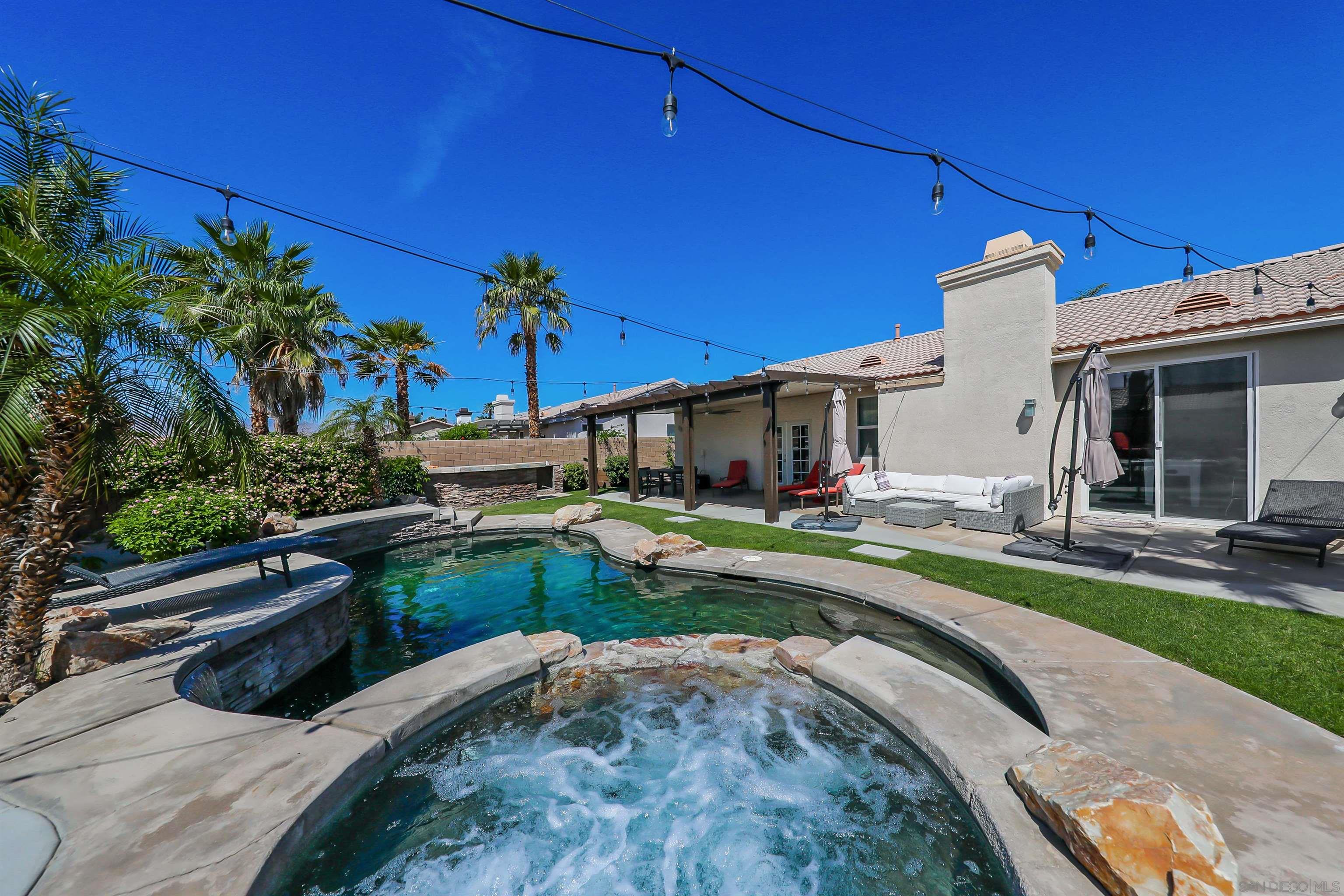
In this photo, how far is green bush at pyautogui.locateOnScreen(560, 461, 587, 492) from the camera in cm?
1678

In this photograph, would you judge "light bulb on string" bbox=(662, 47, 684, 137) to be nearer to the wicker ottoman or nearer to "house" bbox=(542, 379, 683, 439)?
the wicker ottoman

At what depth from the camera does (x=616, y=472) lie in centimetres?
1758

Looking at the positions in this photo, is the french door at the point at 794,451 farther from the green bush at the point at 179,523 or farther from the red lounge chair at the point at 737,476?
the green bush at the point at 179,523

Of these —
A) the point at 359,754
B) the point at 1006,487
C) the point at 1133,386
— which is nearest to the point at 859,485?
the point at 1006,487

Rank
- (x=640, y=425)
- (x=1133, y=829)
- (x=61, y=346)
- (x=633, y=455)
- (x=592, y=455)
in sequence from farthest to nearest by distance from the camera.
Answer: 1. (x=640, y=425)
2. (x=592, y=455)
3. (x=633, y=455)
4. (x=61, y=346)
5. (x=1133, y=829)

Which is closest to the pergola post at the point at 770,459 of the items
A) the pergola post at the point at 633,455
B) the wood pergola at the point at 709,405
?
the wood pergola at the point at 709,405

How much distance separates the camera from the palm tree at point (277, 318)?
11.8 metres

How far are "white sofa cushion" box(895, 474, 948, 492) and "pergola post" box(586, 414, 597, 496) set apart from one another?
897cm

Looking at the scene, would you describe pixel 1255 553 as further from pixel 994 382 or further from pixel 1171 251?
pixel 1171 251

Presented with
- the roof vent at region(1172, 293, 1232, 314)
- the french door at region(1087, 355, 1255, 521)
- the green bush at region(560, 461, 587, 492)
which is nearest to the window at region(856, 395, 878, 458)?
the french door at region(1087, 355, 1255, 521)

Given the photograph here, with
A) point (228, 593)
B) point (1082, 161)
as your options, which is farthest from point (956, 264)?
point (228, 593)

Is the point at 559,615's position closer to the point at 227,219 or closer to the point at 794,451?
the point at 227,219

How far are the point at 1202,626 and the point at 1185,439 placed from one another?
5.49m

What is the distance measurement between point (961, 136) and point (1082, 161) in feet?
13.4
